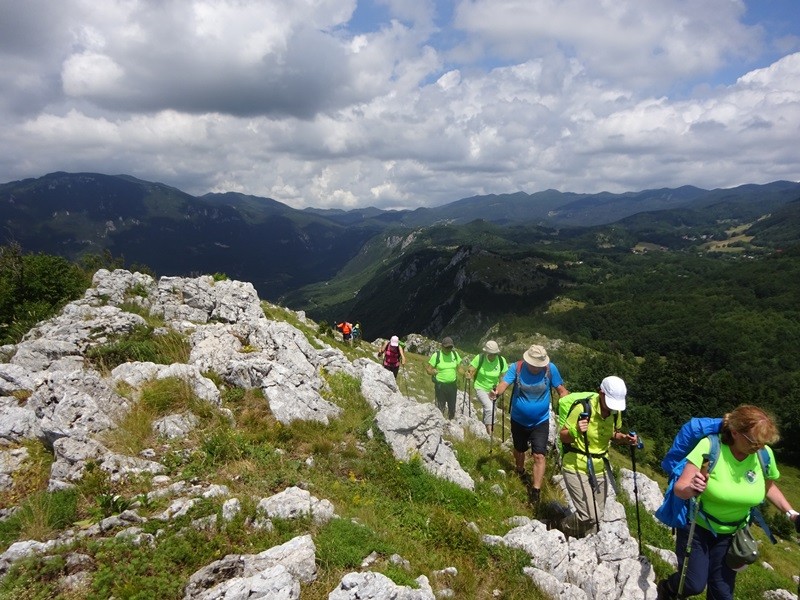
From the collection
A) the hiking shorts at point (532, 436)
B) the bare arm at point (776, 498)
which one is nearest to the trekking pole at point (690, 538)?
the bare arm at point (776, 498)

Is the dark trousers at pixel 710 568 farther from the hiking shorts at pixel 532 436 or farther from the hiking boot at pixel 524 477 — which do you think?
the hiking boot at pixel 524 477

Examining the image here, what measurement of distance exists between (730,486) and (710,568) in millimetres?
1261

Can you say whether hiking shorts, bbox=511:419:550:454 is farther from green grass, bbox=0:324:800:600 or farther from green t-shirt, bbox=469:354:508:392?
green t-shirt, bbox=469:354:508:392

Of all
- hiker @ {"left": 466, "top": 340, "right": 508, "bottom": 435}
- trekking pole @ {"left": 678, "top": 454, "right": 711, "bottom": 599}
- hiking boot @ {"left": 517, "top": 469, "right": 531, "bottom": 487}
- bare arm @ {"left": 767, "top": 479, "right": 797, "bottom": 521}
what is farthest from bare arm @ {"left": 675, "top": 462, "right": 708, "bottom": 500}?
hiker @ {"left": 466, "top": 340, "right": 508, "bottom": 435}

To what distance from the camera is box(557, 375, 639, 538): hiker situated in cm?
712

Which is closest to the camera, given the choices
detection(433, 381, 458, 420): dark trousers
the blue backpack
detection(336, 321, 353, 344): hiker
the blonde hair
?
the blonde hair

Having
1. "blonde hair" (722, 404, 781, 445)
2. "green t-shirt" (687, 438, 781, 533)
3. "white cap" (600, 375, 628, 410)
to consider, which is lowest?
"green t-shirt" (687, 438, 781, 533)

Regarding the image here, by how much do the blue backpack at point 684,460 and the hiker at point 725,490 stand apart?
0.06 metres

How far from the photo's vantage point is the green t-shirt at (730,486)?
525 cm

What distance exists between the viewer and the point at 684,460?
5566mm

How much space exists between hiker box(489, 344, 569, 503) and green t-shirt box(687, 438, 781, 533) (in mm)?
3204

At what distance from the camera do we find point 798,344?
429 feet

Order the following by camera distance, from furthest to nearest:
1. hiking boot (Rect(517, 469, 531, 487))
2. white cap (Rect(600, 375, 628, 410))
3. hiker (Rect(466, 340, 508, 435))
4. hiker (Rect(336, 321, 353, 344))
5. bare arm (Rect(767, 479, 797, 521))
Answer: hiker (Rect(336, 321, 353, 344)) → hiker (Rect(466, 340, 508, 435)) → hiking boot (Rect(517, 469, 531, 487)) → white cap (Rect(600, 375, 628, 410)) → bare arm (Rect(767, 479, 797, 521))

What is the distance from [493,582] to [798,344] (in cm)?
17645
